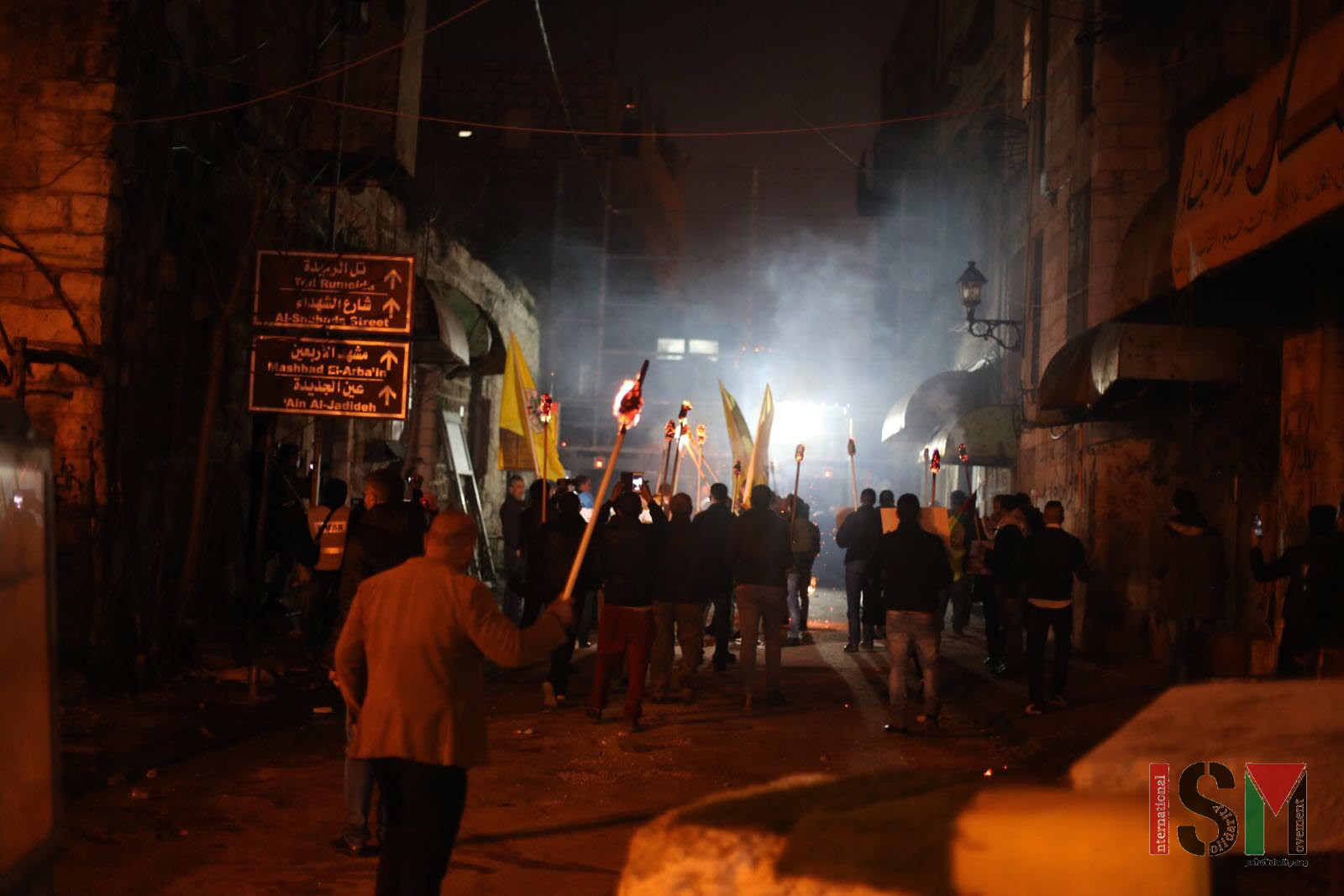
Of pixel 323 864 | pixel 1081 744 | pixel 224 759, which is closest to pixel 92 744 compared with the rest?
pixel 224 759

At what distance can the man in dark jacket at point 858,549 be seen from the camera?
16344 millimetres

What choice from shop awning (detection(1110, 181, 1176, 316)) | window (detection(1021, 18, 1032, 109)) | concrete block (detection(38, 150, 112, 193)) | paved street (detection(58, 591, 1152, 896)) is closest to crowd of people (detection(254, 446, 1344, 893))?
paved street (detection(58, 591, 1152, 896))

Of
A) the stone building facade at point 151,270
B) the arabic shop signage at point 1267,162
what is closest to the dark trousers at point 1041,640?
the arabic shop signage at point 1267,162

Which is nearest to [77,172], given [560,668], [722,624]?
[560,668]

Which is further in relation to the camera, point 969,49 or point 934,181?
point 934,181

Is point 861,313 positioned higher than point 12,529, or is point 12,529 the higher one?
point 861,313

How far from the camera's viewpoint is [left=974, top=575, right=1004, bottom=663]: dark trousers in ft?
48.0

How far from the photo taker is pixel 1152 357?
11.8 meters

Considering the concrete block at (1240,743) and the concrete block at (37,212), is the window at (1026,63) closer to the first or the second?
the concrete block at (37,212)

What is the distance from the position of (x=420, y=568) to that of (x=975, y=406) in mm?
20450

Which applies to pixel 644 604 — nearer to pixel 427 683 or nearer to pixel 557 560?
pixel 557 560

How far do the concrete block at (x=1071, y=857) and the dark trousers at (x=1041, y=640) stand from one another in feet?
28.4

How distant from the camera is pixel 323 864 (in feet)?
20.7

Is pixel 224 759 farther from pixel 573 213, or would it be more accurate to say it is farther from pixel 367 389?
pixel 573 213
